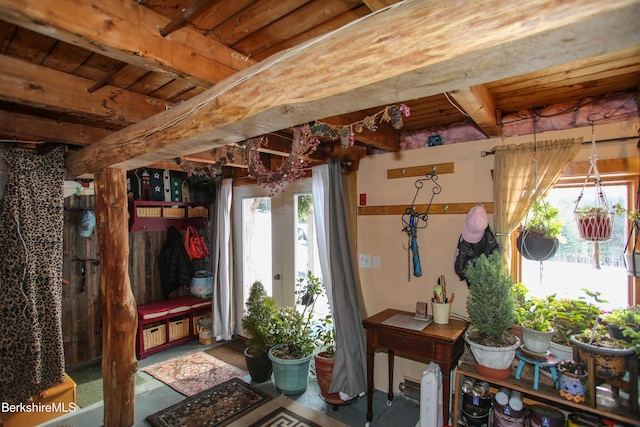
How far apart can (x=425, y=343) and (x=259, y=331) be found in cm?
152

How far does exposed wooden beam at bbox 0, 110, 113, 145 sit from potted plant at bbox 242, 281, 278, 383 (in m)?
1.87

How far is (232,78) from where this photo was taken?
1.30m

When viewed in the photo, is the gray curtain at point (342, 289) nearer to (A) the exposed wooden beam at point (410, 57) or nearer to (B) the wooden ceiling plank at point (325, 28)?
(B) the wooden ceiling plank at point (325, 28)

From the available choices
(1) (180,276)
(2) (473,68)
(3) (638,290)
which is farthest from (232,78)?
(1) (180,276)

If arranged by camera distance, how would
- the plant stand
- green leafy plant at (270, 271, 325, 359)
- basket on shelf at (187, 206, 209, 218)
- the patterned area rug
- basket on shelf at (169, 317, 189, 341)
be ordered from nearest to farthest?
the plant stand, green leafy plant at (270, 271, 325, 359), the patterned area rug, basket on shelf at (169, 317, 189, 341), basket on shelf at (187, 206, 209, 218)

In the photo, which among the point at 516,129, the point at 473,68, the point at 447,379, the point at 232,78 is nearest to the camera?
the point at 473,68

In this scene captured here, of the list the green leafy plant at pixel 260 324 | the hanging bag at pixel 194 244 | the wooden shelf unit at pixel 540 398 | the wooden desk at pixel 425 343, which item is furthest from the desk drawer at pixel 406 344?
the hanging bag at pixel 194 244

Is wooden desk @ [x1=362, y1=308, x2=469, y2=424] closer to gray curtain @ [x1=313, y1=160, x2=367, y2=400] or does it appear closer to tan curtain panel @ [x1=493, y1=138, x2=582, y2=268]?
gray curtain @ [x1=313, y1=160, x2=367, y2=400]

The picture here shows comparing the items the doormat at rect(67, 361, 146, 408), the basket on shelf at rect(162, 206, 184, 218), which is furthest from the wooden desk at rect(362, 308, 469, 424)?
the basket on shelf at rect(162, 206, 184, 218)

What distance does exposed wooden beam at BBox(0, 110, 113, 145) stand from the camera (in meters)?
2.23

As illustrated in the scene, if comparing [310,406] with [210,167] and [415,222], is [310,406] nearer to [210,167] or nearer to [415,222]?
[415,222]

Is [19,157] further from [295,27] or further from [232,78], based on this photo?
[295,27]

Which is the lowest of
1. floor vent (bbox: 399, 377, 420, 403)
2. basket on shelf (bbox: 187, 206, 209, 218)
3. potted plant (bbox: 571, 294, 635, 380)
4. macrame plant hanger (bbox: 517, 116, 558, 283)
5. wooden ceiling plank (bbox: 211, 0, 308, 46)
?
floor vent (bbox: 399, 377, 420, 403)

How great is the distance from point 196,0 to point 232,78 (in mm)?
278
